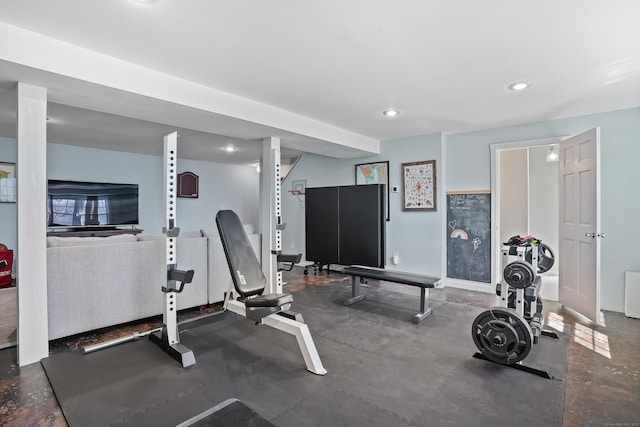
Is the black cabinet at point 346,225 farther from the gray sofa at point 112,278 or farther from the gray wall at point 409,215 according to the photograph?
the gray sofa at point 112,278

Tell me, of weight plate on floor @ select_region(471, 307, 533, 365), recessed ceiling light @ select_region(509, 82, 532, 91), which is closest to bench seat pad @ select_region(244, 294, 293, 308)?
weight plate on floor @ select_region(471, 307, 533, 365)

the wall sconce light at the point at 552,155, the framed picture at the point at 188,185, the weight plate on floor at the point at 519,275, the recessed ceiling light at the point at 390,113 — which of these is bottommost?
the weight plate on floor at the point at 519,275

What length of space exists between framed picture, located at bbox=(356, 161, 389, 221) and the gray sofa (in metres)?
2.95

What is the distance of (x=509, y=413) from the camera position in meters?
1.86

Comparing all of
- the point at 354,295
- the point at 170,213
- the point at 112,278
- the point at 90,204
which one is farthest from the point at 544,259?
the point at 90,204

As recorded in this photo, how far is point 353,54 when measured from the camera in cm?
242

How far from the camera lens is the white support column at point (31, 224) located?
237 cm

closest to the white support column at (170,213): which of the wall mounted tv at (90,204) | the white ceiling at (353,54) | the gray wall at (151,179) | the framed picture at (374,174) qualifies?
the white ceiling at (353,54)

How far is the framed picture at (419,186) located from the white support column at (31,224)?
4342 mm

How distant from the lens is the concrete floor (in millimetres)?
1821

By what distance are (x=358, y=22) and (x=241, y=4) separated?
2.24ft

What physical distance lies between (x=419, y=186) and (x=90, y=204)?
576 centimetres

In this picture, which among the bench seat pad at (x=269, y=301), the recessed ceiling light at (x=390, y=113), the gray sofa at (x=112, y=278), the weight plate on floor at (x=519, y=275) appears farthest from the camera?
the recessed ceiling light at (x=390, y=113)

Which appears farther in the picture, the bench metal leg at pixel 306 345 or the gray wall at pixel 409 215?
the gray wall at pixel 409 215
